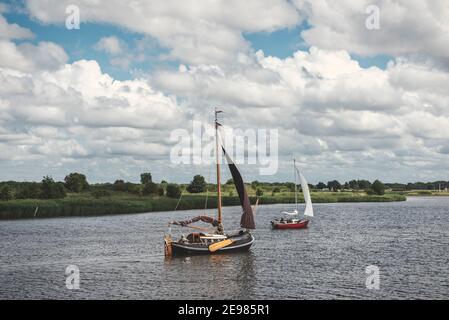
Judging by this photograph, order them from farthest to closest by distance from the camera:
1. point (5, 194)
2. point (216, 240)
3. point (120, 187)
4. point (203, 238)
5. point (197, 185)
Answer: point (197, 185) → point (120, 187) → point (5, 194) → point (216, 240) → point (203, 238)

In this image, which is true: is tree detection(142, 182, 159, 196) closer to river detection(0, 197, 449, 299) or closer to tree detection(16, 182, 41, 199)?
tree detection(16, 182, 41, 199)

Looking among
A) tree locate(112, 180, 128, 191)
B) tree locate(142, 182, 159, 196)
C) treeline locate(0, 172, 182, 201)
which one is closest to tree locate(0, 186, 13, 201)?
treeline locate(0, 172, 182, 201)

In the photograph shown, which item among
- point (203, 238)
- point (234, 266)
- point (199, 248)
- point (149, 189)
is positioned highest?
point (149, 189)

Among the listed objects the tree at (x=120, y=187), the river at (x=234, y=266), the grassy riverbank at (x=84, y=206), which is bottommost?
the river at (x=234, y=266)

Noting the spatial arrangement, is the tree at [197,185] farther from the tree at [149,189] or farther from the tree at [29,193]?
the tree at [29,193]

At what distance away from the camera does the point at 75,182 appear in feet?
546

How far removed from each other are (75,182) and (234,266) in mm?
124151

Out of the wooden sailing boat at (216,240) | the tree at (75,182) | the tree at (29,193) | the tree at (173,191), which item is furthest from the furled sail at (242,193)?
the tree at (75,182)

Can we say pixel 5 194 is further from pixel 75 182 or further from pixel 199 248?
pixel 199 248

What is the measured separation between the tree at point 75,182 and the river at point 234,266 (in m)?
79.5

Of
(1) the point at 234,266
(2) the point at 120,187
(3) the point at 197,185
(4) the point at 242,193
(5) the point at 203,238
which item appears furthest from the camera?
(3) the point at 197,185

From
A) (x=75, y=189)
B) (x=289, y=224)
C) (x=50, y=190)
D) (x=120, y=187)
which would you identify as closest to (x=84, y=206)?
(x=50, y=190)

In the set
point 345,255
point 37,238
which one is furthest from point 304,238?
point 37,238

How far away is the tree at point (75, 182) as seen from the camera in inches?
6516
